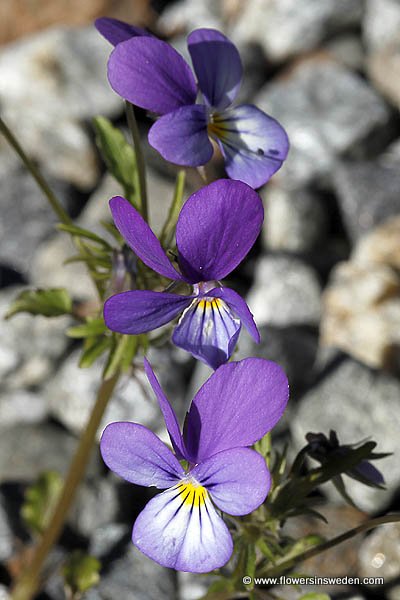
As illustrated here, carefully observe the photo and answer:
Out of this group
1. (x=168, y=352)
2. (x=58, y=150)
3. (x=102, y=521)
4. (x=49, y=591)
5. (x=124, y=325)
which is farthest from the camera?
(x=58, y=150)

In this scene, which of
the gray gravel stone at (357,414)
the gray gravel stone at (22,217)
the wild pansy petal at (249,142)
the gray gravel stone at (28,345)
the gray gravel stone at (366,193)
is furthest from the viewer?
the gray gravel stone at (22,217)

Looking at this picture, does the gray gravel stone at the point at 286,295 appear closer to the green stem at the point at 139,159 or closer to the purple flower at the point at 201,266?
the green stem at the point at 139,159

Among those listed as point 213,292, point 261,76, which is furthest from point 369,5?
point 213,292

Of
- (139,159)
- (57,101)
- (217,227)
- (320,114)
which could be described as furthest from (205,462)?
(57,101)

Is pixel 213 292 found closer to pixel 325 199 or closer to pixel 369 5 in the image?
pixel 325 199

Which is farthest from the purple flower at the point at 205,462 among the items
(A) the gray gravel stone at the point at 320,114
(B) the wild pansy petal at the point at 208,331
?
(A) the gray gravel stone at the point at 320,114

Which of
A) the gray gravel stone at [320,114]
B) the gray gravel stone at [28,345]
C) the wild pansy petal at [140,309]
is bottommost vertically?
the gray gravel stone at [320,114]

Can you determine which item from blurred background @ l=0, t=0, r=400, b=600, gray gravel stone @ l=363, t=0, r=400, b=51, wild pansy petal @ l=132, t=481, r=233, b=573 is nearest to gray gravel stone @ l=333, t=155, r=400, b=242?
blurred background @ l=0, t=0, r=400, b=600
